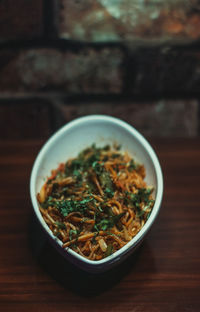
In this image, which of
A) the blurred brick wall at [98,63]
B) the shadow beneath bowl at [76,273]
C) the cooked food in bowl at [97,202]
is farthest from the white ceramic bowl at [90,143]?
the blurred brick wall at [98,63]

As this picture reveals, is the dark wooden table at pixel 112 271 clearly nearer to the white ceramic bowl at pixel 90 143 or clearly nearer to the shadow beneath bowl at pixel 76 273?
the shadow beneath bowl at pixel 76 273

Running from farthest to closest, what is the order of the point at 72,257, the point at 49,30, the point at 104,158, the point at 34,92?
the point at 34,92 → the point at 49,30 → the point at 104,158 → the point at 72,257

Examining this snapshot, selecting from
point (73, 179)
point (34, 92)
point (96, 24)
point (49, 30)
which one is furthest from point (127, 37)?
point (73, 179)

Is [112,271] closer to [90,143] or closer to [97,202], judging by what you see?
[97,202]

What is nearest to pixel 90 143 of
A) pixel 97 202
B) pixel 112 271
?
pixel 97 202

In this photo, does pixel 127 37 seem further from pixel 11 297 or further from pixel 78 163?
pixel 11 297

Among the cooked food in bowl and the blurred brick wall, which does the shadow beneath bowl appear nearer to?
the cooked food in bowl
